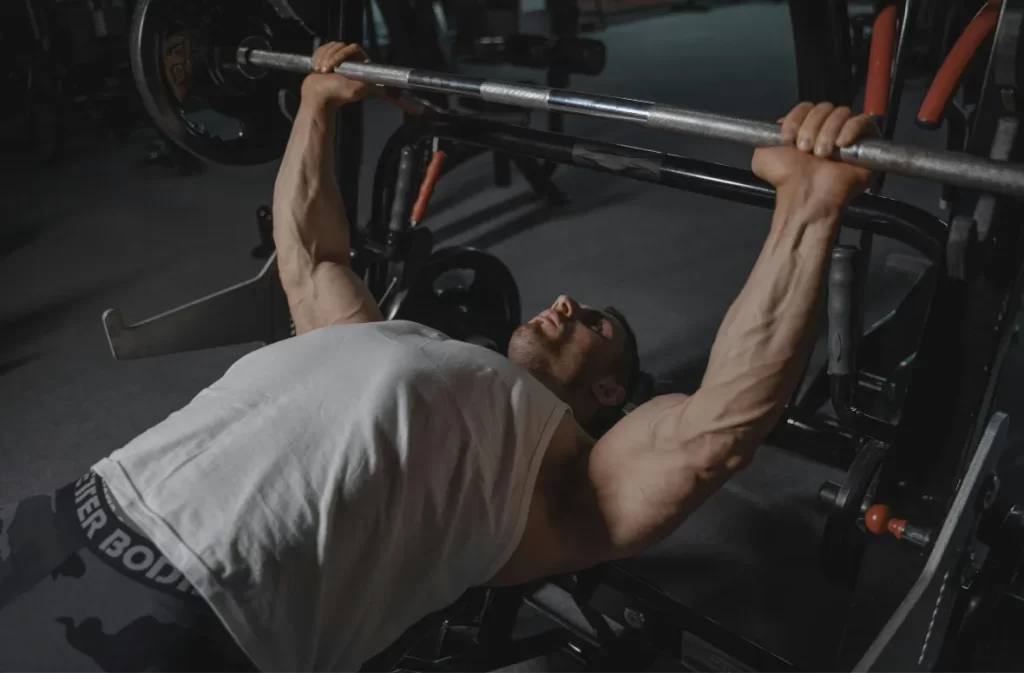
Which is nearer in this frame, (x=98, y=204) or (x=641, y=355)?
(x=641, y=355)

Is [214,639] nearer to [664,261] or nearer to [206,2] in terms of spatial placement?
[206,2]

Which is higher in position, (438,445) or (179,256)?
(438,445)

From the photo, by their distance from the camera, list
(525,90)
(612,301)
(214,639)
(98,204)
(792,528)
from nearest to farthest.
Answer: (214,639), (525,90), (792,528), (612,301), (98,204)

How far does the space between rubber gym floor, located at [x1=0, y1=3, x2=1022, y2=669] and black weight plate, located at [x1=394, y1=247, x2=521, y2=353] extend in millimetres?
→ 426

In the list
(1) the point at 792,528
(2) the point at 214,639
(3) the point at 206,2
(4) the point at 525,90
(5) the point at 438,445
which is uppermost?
(3) the point at 206,2

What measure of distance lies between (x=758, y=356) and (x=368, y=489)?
44cm

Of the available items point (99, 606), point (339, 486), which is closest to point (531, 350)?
point (339, 486)

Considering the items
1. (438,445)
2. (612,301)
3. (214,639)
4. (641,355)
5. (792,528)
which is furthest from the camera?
(612,301)

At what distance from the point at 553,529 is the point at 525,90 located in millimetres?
585

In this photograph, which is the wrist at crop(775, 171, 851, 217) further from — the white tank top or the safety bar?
the white tank top

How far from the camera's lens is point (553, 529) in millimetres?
998

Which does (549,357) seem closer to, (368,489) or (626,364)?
(626,364)

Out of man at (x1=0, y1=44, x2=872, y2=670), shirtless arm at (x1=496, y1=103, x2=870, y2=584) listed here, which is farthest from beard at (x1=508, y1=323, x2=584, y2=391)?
shirtless arm at (x1=496, y1=103, x2=870, y2=584)

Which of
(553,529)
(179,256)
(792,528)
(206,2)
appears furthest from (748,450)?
(179,256)
